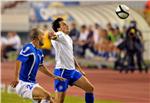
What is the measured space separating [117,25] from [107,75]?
387cm

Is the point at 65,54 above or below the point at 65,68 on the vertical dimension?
above

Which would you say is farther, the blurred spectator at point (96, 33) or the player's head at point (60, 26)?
the blurred spectator at point (96, 33)

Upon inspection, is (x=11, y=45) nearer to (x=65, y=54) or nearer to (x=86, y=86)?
(x=65, y=54)

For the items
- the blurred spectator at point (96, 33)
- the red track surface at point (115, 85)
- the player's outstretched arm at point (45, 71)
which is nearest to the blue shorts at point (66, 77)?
the player's outstretched arm at point (45, 71)

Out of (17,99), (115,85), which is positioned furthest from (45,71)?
(115,85)

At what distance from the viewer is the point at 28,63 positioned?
43.5ft

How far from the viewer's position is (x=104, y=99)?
66.2ft

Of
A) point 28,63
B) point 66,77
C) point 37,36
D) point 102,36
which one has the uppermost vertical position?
point 102,36

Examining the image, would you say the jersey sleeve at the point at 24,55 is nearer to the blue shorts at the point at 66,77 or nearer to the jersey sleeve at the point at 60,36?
the jersey sleeve at the point at 60,36

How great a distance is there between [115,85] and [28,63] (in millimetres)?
11838

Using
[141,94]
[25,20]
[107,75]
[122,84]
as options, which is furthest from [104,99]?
[25,20]

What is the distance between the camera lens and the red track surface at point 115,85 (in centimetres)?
2098

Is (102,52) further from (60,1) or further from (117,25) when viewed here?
(60,1)

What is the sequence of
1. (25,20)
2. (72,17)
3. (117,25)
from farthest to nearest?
(25,20)
(72,17)
(117,25)
